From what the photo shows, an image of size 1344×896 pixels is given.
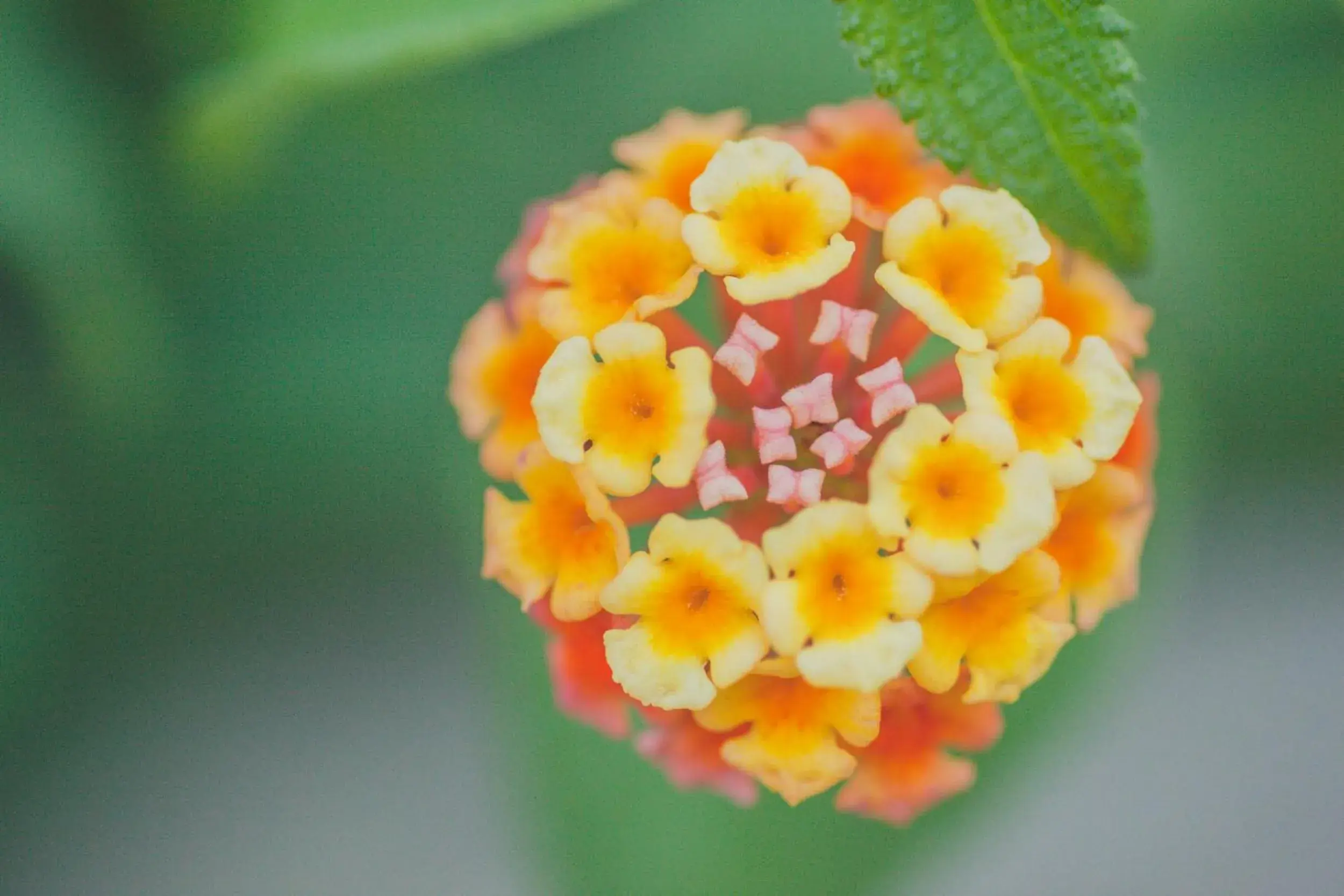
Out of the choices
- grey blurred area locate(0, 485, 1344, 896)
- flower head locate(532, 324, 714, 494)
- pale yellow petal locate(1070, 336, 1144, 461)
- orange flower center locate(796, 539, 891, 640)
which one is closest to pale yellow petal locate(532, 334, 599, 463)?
flower head locate(532, 324, 714, 494)

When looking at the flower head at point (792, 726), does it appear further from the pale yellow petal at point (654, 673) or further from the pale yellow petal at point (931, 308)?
the pale yellow petal at point (931, 308)

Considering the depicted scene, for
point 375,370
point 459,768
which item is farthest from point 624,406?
point 459,768

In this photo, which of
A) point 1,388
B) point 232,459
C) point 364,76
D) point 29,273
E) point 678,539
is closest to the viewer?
point 678,539

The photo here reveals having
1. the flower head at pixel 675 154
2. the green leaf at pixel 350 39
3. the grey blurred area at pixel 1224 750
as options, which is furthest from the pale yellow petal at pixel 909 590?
the grey blurred area at pixel 1224 750

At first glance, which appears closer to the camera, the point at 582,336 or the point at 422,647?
the point at 582,336

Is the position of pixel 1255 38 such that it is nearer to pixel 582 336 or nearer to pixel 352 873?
pixel 582 336

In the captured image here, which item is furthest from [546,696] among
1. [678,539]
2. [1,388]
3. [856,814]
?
[1,388]
